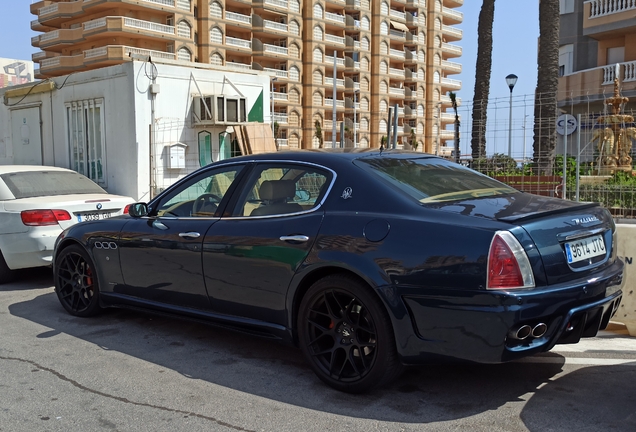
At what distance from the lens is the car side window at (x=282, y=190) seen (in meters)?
4.64

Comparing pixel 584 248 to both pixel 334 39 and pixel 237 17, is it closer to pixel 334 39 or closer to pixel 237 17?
pixel 237 17

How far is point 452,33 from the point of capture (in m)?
94.4

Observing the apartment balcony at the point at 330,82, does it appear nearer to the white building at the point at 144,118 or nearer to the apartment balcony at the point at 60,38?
the apartment balcony at the point at 60,38

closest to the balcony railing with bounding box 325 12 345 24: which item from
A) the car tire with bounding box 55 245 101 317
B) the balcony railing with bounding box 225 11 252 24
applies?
the balcony railing with bounding box 225 11 252 24

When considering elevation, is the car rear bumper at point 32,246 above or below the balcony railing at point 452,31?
below

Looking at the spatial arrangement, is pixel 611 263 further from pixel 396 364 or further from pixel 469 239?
pixel 396 364

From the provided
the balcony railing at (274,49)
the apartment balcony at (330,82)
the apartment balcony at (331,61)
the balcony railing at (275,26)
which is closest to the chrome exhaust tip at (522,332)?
the balcony railing at (274,49)

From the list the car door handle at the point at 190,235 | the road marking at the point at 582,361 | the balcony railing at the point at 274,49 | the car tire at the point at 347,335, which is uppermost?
the balcony railing at the point at 274,49

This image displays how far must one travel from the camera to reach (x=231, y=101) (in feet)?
43.1

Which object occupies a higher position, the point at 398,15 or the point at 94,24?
the point at 398,15

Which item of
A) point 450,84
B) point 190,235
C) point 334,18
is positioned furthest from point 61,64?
point 190,235

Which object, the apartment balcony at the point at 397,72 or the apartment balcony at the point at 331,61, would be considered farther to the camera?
the apartment balcony at the point at 397,72

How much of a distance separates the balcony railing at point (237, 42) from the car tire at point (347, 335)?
→ 65.3 metres

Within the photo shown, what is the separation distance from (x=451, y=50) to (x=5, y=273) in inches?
3644
